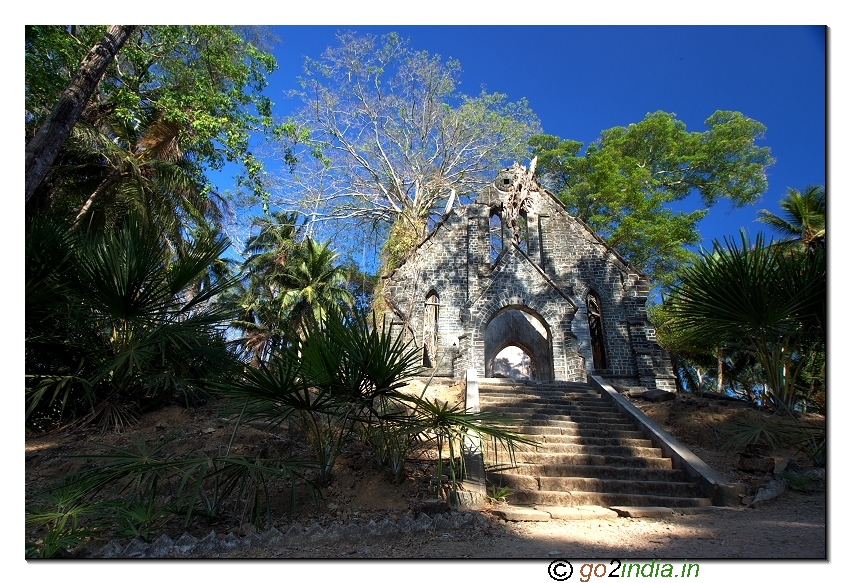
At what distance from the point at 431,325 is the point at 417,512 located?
11153 millimetres

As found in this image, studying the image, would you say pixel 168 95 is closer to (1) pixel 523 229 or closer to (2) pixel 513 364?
(1) pixel 523 229

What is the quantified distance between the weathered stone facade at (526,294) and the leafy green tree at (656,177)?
3.84 meters

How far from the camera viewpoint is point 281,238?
22.7m

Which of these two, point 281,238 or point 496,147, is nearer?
point 281,238

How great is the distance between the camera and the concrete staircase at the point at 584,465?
604 centimetres

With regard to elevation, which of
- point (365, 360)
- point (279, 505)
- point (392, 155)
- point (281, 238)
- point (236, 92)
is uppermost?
point (392, 155)

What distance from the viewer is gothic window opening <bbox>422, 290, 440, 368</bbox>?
49.8 ft

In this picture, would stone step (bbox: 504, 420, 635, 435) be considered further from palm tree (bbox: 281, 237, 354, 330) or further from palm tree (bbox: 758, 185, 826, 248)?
palm tree (bbox: 281, 237, 354, 330)

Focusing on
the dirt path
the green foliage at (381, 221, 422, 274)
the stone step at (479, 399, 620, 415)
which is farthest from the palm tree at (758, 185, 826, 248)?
the green foliage at (381, 221, 422, 274)

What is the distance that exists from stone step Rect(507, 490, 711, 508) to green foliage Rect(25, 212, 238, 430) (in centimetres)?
408

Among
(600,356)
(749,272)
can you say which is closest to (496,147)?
(600,356)

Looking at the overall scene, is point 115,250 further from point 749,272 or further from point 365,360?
point 749,272

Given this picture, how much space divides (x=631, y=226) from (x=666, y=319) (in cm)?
395

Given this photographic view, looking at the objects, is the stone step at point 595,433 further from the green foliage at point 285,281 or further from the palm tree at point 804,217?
the green foliage at point 285,281
